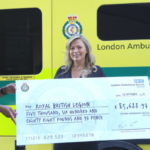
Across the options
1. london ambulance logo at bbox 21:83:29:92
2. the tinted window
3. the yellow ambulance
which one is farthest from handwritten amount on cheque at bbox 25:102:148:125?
the tinted window

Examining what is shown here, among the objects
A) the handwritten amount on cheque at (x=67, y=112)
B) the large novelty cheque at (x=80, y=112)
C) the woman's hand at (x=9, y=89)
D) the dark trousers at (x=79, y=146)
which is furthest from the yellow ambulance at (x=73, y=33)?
the handwritten amount on cheque at (x=67, y=112)

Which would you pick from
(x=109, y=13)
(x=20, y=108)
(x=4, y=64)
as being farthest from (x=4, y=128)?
(x=109, y=13)

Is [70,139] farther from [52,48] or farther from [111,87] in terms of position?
[52,48]

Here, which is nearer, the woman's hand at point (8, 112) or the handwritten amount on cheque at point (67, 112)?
the handwritten amount on cheque at point (67, 112)

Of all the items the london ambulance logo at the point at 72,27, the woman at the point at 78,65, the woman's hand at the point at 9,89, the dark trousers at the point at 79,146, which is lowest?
the dark trousers at the point at 79,146

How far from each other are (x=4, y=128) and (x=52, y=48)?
46.9 inches

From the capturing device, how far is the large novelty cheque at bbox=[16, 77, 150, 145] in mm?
2047

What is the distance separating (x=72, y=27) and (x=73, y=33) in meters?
0.08

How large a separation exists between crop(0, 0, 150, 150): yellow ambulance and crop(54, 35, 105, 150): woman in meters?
0.07

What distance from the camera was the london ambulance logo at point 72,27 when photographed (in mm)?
2361

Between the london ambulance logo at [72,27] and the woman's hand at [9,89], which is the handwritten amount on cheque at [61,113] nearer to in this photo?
the woman's hand at [9,89]

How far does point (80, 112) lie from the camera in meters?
2.06

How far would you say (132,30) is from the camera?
7.72 ft

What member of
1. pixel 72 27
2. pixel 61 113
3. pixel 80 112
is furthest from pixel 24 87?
pixel 72 27
